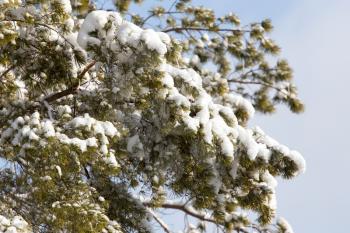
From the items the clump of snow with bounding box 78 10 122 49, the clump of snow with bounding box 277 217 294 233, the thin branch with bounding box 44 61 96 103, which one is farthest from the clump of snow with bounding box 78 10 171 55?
the clump of snow with bounding box 277 217 294 233

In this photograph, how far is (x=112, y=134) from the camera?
5613 millimetres

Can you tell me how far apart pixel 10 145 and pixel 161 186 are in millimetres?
1964

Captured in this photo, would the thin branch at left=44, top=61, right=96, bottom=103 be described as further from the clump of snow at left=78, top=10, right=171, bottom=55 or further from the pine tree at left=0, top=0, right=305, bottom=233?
the clump of snow at left=78, top=10, right=171, bottom=55

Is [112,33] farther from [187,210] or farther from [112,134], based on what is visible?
[187,210]

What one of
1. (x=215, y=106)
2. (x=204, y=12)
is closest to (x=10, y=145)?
(x=215, y=106)

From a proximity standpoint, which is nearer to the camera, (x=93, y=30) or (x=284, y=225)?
(x=93, y=30)

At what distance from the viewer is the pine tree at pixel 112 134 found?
5484 millimetres

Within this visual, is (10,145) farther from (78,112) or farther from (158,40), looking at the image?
(158,40)

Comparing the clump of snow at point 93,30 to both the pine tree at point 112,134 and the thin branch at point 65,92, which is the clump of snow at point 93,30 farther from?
the thin branch at point 65,92

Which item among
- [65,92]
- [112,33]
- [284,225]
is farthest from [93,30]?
[284,225]

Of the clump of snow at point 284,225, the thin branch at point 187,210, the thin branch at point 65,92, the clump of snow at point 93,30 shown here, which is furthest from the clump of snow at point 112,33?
the thin branch at point 187,210

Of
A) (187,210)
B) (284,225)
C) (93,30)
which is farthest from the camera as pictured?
(187,210)

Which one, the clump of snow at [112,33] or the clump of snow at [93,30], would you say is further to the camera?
the clump of snow at [93,30]

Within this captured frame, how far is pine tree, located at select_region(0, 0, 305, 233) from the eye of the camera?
548 cm
